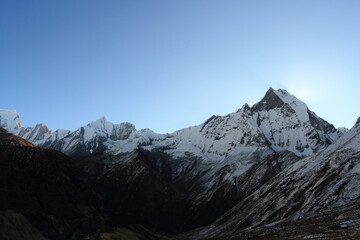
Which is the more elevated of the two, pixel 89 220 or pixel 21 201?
pixel 21 201

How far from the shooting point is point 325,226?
3388 inches

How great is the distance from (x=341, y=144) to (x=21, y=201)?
160116 mm

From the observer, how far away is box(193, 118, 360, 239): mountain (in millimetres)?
124000

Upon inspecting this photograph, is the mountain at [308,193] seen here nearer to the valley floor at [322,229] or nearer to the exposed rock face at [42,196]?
the valley floor at [322,229]

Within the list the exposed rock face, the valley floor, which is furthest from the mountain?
the exposed rock face

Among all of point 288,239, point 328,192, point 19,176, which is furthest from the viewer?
point 19,176

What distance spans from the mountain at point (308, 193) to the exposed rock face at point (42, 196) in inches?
2560

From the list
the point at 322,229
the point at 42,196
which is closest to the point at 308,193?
the point at 322,229

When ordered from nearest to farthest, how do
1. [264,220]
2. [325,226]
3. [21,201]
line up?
1. [325,226]
2. [264,220]
3. [21,201]

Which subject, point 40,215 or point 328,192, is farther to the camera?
point 40,215

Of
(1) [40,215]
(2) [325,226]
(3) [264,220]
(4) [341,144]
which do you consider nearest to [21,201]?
(1) [40,215]

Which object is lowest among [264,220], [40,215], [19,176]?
[264,220]

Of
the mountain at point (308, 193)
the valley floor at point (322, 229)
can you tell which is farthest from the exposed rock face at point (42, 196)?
the mountain at point (308, 193)

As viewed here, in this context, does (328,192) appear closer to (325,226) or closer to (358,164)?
(358,164)
